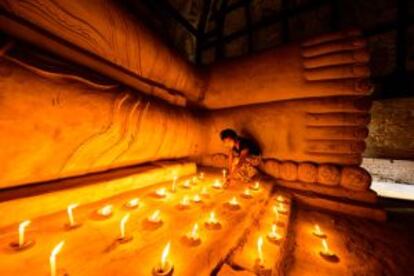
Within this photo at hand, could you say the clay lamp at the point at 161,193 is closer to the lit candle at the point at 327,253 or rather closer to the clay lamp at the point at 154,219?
the clay lamp at the point at 154,219

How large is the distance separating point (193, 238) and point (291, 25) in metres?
5.35

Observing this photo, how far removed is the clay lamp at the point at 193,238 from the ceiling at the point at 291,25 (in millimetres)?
2230

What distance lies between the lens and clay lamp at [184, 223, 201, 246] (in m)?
1.20

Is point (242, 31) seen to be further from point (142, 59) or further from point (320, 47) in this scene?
point (142, 59)

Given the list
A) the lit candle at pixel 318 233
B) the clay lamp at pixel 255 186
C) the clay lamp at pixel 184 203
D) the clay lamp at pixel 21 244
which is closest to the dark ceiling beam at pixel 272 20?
the clay lamp at pixel 255 186

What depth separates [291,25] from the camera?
4574mm

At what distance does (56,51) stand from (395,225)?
3864 mm

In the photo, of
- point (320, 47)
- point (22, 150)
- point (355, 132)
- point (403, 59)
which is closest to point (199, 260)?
point (22, 150)

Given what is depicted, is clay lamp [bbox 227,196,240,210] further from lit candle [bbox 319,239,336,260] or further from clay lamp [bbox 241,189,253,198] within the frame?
lit candle [bbox 319,239,336,260]

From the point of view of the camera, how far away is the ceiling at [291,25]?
11.1ft

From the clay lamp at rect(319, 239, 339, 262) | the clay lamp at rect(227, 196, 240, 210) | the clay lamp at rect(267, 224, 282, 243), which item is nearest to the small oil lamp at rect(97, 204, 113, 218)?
the clay lamp at rect(227, 196, 240, 210)

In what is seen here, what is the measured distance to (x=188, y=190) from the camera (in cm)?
216

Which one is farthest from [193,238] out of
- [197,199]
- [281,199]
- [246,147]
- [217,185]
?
[246,147]

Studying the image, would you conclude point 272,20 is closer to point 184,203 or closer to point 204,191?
point 204,191
